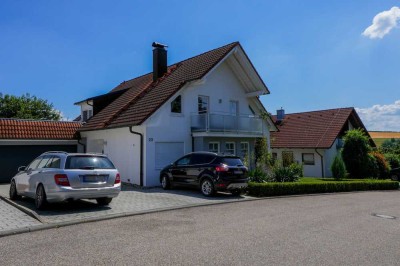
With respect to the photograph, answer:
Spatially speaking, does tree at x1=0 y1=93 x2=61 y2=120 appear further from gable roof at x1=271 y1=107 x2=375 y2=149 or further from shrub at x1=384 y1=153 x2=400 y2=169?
shrub at x1=384 y1=153 x2=400 y2=169

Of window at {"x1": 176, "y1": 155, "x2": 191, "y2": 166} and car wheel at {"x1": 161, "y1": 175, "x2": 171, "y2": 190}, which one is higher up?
window at {"x1": 176, "y1": 155, "x2": 191, "y2": 166}

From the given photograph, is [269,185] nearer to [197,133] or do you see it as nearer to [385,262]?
[197,133]

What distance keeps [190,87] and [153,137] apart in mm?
4046

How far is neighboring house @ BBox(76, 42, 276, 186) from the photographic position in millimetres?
16953

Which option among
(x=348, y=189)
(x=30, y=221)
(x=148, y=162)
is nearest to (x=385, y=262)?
(x=30, y=221)

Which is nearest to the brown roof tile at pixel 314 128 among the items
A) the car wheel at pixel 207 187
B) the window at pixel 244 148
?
the window at pixel 244 148

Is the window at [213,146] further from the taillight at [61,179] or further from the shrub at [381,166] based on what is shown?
the shrub at [381,166]

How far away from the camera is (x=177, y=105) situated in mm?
18391

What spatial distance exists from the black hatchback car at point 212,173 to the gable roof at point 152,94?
325cm

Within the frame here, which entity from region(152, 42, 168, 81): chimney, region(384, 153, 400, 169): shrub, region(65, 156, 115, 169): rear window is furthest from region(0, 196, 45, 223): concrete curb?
Result: region(384, 153, 400, 169): shrub

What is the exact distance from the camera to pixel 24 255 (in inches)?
226

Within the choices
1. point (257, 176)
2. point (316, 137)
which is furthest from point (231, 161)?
point (316, 137)

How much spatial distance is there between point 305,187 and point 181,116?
7293mm

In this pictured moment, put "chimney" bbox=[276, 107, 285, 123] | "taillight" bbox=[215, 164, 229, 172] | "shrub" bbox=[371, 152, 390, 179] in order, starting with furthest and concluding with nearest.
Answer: "chimney" bbox=[276, 107, 285, 123] → "shrub" bbox=[371, 152, 390, 179] → "taillight" bbox=[215, 164, 229, 172]
